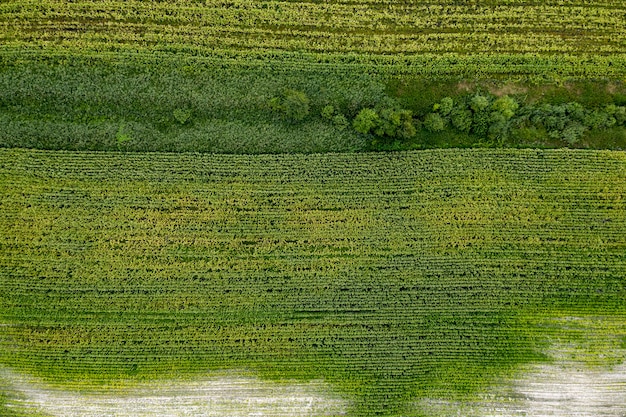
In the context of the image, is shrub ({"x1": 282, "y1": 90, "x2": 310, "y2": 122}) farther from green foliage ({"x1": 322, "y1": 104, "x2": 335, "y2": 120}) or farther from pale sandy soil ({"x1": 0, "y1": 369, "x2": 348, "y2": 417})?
pale sandy soil ({"x1": 0, "y1": 369, "x2": 348, "y2": 417})

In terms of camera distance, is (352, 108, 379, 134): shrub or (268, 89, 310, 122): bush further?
(352, 108, 379, 134): shrub

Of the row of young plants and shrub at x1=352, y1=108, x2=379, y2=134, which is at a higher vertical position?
the row of young plants

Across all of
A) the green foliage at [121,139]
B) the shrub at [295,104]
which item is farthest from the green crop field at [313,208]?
the shrub at [295,104]

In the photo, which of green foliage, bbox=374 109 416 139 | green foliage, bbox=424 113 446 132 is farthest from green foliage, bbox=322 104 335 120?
green foliage, bbox=424 113 446 132

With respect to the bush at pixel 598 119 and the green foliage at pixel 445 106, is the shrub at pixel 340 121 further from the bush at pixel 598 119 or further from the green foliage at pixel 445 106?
the bush at pixel 598 119

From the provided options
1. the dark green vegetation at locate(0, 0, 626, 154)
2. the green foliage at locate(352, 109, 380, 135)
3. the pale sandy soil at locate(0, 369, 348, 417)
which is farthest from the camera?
the dark green vegetation at locate(0, 0, 626, 154)
